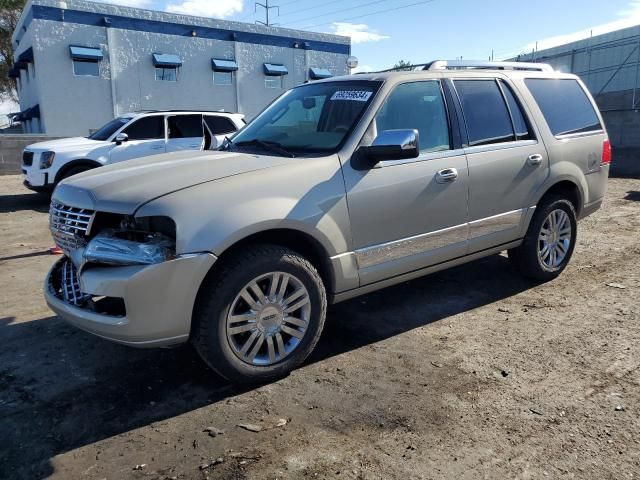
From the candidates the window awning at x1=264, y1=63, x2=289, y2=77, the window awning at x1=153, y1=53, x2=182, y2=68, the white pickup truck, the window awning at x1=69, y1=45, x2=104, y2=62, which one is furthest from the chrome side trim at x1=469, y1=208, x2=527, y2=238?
the window awning at x1=264, y1=63, x2=289, y2=77

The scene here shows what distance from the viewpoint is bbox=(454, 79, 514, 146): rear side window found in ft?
14.1

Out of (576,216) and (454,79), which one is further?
(576,216)

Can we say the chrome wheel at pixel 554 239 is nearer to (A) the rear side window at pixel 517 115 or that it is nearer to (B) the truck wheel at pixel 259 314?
(A) the rear side window at pixel 517 115

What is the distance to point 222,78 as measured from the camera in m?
26.3

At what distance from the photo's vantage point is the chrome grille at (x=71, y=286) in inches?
125

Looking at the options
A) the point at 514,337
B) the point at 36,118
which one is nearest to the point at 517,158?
the point at 514,337

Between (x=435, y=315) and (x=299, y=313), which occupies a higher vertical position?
(x=299, y=313)

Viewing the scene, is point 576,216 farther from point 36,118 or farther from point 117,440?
point 36,118

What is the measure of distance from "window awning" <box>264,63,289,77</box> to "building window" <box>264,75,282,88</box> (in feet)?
0.72

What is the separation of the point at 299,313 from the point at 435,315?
150 cm

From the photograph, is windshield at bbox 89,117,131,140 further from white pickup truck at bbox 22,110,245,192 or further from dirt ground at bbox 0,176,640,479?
dirt ground at bbox 0,176,640,479

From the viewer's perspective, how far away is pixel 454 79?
431 cm

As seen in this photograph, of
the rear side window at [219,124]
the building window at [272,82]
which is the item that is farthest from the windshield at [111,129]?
the building window at [272,82]

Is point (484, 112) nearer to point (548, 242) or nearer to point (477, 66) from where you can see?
point (477, 66)
